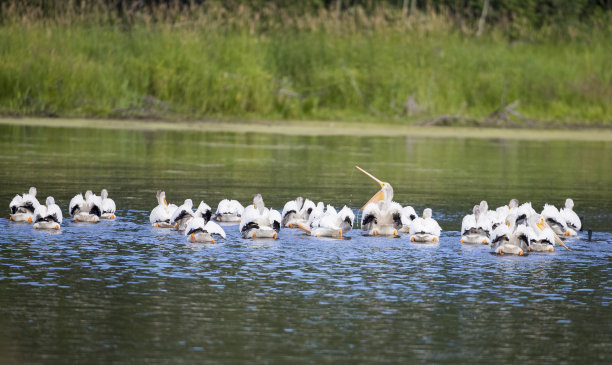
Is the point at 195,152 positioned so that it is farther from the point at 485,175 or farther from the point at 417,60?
the point at 417,60

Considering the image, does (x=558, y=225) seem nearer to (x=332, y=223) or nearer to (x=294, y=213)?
(x=332, y=223)

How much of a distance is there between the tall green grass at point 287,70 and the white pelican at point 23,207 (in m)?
17.7

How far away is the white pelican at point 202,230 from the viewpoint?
15.0 meters

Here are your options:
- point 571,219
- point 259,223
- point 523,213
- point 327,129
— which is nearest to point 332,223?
point 259,223

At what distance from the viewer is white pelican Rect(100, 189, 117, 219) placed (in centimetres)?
1659

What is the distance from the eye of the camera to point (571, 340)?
1020cm

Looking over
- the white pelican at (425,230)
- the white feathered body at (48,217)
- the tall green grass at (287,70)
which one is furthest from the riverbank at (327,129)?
the white pelican at (425,230)

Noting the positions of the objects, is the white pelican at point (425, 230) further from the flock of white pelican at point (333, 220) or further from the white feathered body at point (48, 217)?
the white feathered body at point (48, 217)

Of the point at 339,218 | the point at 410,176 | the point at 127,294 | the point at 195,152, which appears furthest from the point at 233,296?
the point at 195,152

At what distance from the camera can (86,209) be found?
1648 cm

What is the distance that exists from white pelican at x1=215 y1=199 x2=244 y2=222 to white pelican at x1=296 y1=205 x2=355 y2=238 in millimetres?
1300

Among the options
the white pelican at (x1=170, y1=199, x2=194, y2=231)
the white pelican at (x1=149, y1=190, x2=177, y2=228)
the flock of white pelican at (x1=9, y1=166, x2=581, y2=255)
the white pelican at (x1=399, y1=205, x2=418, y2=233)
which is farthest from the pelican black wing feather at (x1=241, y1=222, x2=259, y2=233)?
the white pelican at (x1=399, y1=205, x2=418, y2=233)

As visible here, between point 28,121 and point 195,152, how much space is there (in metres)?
7.19

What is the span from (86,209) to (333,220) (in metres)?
3.51
